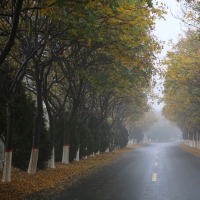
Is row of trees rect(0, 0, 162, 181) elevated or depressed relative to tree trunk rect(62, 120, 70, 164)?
elevated

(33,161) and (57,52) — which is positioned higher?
(57,52)

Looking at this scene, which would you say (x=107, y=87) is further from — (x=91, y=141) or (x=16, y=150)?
(x=91, y=141)

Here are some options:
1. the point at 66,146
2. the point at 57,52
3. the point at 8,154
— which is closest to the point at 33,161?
the point at 8,154

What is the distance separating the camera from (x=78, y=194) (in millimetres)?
10352

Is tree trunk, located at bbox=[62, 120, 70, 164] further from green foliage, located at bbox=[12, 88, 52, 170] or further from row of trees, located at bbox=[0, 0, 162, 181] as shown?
green foliage, located at bbox=[12, 88, 52, 170]

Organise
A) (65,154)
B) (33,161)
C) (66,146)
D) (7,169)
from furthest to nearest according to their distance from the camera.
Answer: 1. (65,154)
2. (66,146)
3. (33,161)
4. (7,169)

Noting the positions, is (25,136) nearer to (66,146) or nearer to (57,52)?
Answer: (57,52)

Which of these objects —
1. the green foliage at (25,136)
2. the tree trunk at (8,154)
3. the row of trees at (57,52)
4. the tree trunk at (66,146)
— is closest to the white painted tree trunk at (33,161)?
the row of trees at (57,52)

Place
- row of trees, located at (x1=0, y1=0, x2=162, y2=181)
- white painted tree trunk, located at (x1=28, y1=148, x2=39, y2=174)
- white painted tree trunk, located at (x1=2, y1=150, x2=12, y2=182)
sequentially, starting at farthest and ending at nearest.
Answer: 1. white painted tree trunk, located at (x1=28, y1=148, x2=39, y2=174)
2. white painted tree trunk, located at (x1=2, y1=150, x2=12, y2=182)
3. row of trees, located at (x1=0, y1=0, x2=162, y2=181)

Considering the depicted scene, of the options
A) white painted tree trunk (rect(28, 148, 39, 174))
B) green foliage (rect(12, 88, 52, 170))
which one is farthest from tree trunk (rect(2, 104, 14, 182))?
white painted tree trunk (rect(28, 148, 39, 174))

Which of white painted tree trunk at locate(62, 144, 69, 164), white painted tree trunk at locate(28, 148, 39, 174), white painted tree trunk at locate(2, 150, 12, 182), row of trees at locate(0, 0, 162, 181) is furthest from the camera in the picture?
white painted tree trunk at locate(62, 144, 69, 164)

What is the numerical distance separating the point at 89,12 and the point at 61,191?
19.6ft

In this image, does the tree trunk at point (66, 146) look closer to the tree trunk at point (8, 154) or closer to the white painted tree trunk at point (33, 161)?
the white painted tree trunk at point (33, 161)

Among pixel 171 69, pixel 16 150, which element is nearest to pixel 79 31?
pixel 16 150
